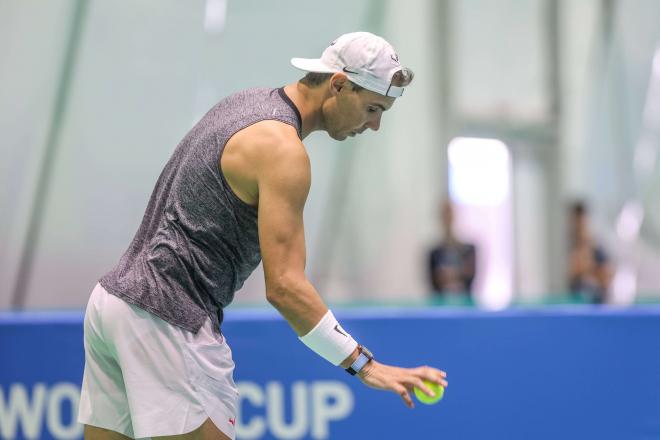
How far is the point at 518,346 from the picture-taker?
4.27 metres

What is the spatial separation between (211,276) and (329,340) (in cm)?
35

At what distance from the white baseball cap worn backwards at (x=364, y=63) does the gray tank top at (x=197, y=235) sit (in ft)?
0.59

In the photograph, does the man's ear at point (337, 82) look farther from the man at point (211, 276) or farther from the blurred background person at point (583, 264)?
the blurred background person at point (583, 264)

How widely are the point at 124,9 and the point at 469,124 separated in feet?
14.1

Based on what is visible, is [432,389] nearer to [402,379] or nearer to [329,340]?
[402,379]

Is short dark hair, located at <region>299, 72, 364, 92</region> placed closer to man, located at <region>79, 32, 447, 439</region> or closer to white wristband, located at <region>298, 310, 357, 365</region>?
man, located at <region>79, 32, 447, 439</region>

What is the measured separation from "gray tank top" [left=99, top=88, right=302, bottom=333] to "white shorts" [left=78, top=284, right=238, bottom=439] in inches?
1.5

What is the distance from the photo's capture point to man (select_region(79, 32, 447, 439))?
249 cm

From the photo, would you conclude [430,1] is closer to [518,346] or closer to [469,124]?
[469,124]

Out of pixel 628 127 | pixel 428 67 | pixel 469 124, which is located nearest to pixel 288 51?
pixel 428 67

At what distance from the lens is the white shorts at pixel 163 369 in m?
2.55

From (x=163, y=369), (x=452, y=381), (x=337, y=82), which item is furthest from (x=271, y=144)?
(x=452, y=381)

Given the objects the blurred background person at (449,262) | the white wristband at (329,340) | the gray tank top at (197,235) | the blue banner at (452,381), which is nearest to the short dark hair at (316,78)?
the gray tank top at (197,235)

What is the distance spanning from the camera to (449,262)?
6930 millimetres
